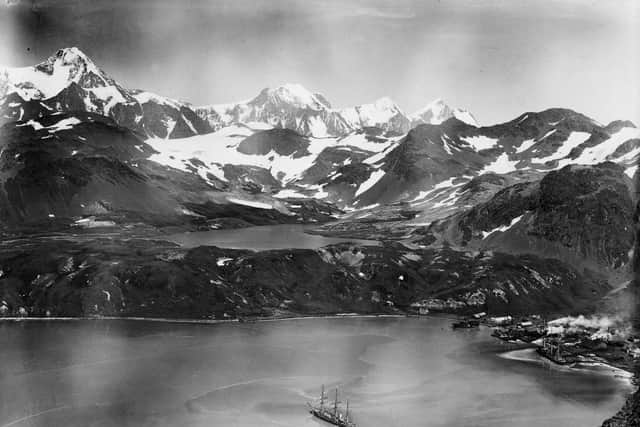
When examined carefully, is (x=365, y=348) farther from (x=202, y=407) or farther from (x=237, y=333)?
(x=202, y=407)

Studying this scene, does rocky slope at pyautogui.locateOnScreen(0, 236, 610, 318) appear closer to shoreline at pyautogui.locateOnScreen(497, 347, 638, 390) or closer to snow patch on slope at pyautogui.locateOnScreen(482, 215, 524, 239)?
snow patch on slope at pyautogui.locateOnScreen(482, 215, 524, 239)

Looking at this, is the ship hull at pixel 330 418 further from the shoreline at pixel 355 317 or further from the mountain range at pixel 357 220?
the mountain range at pixel 357 220

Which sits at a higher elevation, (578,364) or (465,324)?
(465,324)

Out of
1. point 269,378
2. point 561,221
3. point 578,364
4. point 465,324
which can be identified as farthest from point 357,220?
point 269,378

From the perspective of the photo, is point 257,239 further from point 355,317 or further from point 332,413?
point 332,413

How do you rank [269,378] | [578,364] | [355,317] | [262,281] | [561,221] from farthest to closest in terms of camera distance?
[561,221] → [262,281] → [355,317] → [578,364] → [269,378]

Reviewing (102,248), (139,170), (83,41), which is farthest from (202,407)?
(139,170)
